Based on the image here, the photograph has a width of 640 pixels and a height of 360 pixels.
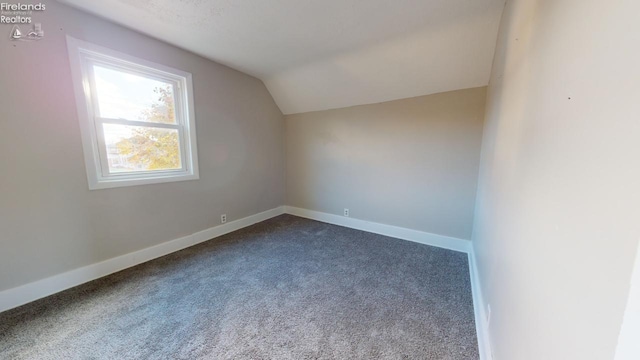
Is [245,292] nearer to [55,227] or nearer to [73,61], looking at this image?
[55,227]

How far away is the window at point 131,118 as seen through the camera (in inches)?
80.4

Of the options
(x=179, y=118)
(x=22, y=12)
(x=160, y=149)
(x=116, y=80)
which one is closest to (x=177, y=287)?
(x=160, y=149)

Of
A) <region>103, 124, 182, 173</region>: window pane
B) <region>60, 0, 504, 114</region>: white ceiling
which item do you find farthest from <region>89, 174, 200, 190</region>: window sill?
<region>60, 0, 504, 114</region>: white ceiling

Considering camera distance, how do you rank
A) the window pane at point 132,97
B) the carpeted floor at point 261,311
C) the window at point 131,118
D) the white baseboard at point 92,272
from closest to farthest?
1. the carpeted floor at point 261,311
2. the white baseboard at point 92,272
3. the window at point 131,118
4. the window pane at point 132,97

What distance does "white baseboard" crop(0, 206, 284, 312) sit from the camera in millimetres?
1766

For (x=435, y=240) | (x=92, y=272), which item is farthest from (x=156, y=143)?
(x=435, y=240)

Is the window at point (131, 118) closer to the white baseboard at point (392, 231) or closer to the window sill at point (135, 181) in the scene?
the window sill at point (135, 181)

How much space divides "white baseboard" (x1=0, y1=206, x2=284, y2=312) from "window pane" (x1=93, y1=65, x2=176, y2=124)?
1.44m

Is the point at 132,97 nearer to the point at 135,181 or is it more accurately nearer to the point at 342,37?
the point at 135,181

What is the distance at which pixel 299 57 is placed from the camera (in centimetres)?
272

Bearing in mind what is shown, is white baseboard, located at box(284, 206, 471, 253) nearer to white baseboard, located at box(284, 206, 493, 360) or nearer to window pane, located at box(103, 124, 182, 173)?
white baseboard, located at box(284, 206, 493, 360)

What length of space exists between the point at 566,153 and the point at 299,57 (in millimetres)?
2708

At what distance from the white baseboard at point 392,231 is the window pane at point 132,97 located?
99.4 inches

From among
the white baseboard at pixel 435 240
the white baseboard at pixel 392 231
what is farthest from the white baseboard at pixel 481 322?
the white baseboard at pixel 392 231
